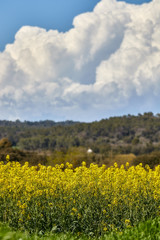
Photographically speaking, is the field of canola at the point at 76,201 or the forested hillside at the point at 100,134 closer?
the field of canola at the point at 76,201

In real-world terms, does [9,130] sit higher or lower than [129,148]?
higher

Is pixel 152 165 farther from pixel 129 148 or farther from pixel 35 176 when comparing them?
pixel 129 148

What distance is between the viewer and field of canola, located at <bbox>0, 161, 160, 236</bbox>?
9031 millimetres

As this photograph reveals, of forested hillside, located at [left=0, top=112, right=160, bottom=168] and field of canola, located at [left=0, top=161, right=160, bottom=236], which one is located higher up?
forested hillside, located at [left=0, top=112, right=160, bottom=168]

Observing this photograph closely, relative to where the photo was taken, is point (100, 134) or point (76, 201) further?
point (100, 134)

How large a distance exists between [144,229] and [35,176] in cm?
398

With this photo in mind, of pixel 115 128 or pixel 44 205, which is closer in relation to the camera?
pixel 44 205

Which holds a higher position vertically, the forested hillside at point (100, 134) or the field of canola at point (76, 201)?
the forested hillside at point (100, 134)

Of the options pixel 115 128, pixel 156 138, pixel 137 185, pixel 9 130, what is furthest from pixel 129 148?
pixel 9 130

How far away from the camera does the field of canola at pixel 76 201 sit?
9.03 m

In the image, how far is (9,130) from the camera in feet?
630

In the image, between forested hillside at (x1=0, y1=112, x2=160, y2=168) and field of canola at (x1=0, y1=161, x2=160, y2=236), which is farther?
forested hillside at (x1=0, y1=112, x2=160, y2=168)

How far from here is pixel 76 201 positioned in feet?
31.1

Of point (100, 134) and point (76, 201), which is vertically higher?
point (100, 134)
